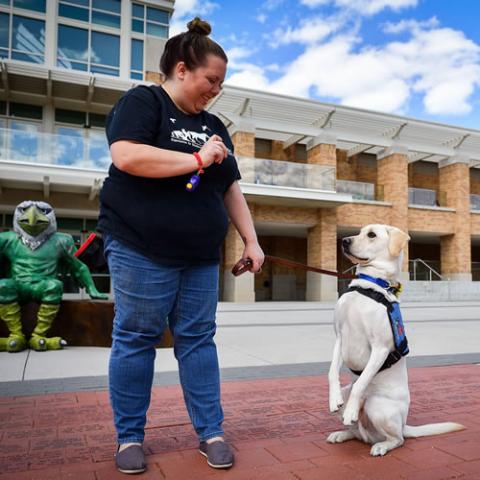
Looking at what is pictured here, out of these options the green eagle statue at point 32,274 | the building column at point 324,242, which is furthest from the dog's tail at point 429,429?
the building column at point 324,242

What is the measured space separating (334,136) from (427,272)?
7953 mm

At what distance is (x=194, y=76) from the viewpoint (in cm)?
237

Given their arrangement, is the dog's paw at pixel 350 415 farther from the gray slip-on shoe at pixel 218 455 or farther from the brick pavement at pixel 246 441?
the gray slip-on shoe at pixel 218 455

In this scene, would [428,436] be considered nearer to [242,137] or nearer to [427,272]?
[242,137]

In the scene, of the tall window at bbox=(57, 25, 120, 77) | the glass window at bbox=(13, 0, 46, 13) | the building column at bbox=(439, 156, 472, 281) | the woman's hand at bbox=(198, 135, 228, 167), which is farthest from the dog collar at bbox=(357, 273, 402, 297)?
the building column at bbox=(439, 156, 472, 281)

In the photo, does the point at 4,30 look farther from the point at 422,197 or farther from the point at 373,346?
the point at 373,346

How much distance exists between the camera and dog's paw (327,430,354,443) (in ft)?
9.09

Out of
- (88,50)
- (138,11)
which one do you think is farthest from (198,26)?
(138,11)

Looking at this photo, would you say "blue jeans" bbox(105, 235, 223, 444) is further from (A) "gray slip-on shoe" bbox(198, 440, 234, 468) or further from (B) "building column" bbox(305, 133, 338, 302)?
(B) "building column" bbox(305, 133, 338, 302)

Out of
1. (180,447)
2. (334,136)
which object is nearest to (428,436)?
(180,447)

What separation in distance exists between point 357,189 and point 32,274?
19553 millimetres

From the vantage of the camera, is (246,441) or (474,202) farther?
(474,202)

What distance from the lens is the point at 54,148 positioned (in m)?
16.5

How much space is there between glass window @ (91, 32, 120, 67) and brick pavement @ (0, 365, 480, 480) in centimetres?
1957
